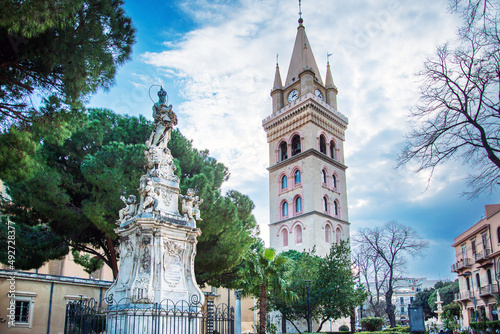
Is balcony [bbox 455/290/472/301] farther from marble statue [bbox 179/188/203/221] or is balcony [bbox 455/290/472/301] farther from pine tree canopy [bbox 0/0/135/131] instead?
pine tree canopy [bbox 0/0/135/131]

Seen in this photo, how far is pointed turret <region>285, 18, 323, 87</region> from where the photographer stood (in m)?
47.8

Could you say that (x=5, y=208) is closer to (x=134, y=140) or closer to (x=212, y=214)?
(x=134, y=140)

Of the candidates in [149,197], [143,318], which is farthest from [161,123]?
[143,318]

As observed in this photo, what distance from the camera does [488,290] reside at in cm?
2908

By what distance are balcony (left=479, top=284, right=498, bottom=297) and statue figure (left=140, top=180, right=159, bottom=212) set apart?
2725 centimetres

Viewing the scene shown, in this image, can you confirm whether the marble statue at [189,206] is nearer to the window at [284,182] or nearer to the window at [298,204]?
the window at [298,204]

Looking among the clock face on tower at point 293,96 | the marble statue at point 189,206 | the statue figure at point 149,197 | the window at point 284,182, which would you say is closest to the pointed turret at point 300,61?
the clock face on tower at point 293,96

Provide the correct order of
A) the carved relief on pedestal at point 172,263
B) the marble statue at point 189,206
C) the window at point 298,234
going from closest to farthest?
the carved relief on pedestal at point 172,263, the marble statue at point 189,206, the window at point 298,234

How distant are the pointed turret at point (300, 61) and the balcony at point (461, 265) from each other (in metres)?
24.2

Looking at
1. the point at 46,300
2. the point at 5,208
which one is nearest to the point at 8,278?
the point at 46,300

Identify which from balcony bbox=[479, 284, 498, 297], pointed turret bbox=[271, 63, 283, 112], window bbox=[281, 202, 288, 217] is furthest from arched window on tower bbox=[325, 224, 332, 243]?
pointed turret bbox=[271, 63, 283, 112]

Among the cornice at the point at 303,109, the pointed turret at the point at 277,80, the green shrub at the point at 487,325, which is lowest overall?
the green shrub at the point at 487,325

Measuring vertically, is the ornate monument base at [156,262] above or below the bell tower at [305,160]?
below

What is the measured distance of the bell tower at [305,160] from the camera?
134 feet
